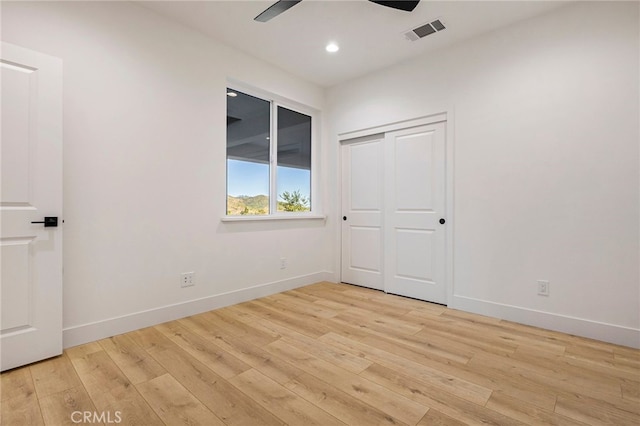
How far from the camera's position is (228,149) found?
11.1ft

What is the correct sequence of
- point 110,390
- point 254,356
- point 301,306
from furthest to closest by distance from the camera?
point 301,306 < point 254,356 < point 110,390

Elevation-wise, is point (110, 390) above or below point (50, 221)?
below

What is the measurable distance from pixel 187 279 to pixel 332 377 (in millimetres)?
1745

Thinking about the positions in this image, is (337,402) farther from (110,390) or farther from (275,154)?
(275,154)

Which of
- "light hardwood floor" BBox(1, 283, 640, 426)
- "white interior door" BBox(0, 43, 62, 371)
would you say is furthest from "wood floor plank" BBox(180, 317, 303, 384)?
"white interior door" BBox(0, 43, 62, 371)

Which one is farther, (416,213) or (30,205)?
(416,213)

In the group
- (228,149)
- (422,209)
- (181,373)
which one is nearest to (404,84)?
(422,209)

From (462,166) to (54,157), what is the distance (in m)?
3.43

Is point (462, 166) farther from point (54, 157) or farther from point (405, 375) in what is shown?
point (54, 157)

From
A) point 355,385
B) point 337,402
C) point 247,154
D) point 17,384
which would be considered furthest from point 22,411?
point 247,154

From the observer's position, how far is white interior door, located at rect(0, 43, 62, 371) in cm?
192

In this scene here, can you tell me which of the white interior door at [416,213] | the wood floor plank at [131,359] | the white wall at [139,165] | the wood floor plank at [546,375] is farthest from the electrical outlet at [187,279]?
the wood floor plank at [546,375]

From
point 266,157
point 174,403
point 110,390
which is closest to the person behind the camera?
point 174,403

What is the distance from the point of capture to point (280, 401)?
162cm
